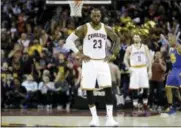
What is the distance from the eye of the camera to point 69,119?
12.0 metres

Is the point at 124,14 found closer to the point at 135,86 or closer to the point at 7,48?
the point at 7,48

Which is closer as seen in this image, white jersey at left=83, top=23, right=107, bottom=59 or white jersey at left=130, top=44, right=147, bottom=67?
white jersey at left=83, top=23, right=107, bottom=59

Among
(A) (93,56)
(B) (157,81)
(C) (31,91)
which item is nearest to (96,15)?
(A) (93,56)

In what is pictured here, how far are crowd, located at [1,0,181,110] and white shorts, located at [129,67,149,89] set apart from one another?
Answer: 1.93ft

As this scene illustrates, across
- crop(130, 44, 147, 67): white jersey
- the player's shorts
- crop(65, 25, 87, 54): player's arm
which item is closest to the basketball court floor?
the player's shorts

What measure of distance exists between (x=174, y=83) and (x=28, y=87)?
5.07m

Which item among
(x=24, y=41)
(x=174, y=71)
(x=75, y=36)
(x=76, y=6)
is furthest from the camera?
(x=24, y=41)

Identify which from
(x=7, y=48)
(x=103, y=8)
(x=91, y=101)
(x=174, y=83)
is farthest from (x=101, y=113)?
(x=103, y=8)

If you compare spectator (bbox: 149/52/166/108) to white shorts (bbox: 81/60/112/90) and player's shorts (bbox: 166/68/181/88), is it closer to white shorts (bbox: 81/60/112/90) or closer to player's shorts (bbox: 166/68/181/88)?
player's shorts (bbox: 166/68/181/88)

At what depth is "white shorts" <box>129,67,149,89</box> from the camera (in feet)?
44.8

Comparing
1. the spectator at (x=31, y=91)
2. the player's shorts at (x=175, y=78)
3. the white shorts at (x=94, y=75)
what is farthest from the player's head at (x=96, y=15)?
the spectator at (x=31, y=91)

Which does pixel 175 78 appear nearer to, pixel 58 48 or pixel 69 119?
pixel 69 119

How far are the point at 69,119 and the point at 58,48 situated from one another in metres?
5.13

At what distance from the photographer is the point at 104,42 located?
987 centimetres
